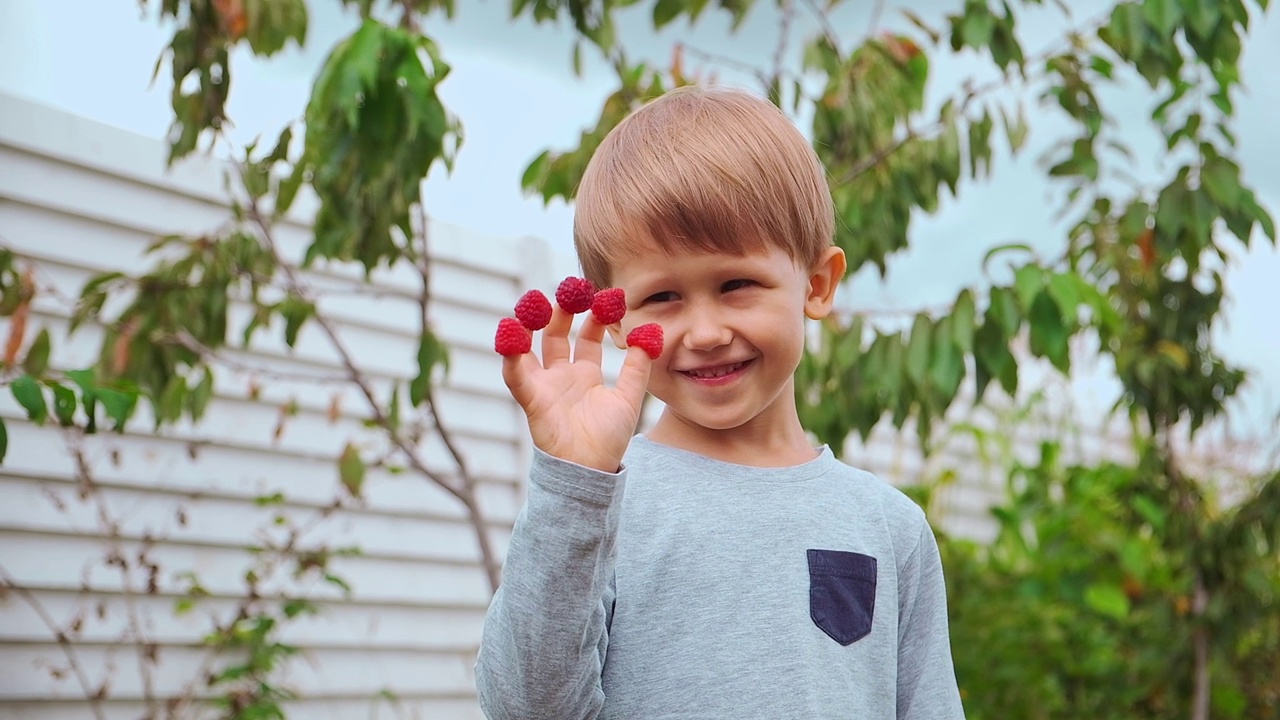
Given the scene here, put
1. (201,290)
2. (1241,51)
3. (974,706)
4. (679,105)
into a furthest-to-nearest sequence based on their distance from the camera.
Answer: (974,706)
(201,290)
(1241,51)
(679,105)

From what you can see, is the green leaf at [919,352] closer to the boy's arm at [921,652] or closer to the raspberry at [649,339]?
the boy's arm at [921,652]

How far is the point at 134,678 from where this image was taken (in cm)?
288

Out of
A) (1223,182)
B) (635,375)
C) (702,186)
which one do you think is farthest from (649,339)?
(1223,182)

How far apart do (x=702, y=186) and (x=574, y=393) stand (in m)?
0.21

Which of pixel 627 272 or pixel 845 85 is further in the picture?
pixel 845 85

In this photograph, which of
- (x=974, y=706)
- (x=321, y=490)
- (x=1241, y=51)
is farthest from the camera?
(x=974, y=706)

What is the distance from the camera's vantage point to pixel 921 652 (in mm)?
1204

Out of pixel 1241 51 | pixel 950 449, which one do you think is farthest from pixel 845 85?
pixel 950 449

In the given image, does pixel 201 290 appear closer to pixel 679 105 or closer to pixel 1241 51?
pixel 679 105

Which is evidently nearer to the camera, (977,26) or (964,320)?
(964,320)

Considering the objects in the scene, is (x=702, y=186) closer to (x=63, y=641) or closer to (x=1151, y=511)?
(x=63, y=641)

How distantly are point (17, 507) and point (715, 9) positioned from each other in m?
1.72

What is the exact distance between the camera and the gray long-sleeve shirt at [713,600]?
92cm

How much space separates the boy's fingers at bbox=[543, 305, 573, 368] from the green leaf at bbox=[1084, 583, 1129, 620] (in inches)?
127
